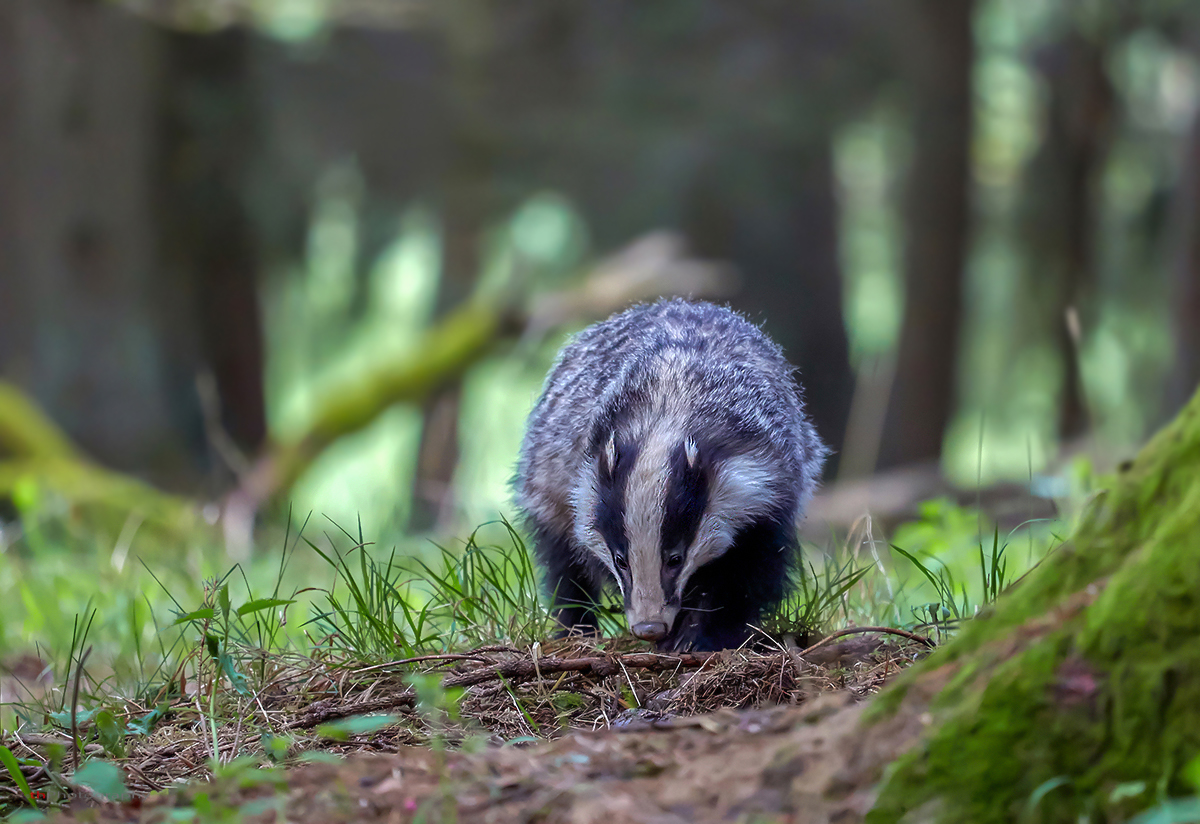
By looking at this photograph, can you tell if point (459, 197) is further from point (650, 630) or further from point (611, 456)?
point (650, 630)

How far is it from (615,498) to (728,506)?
15.6 inches

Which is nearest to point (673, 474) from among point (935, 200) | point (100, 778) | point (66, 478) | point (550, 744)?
point (550, 744)

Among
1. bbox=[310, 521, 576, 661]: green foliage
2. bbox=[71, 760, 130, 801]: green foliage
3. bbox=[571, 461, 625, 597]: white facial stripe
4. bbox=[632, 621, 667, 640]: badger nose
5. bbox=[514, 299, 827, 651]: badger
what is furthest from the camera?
bbox=[571, 461, 625, 597]: white facial stripe

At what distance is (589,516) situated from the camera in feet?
13.0

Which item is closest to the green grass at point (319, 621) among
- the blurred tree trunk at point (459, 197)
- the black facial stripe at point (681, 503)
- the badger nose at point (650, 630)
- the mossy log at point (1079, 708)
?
the badger nose at point (650, 630)

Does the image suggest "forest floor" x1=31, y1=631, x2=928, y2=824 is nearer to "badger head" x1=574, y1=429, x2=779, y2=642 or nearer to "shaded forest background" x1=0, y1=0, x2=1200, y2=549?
"badger head" x1=574, y1=429, x2=779, y2=642

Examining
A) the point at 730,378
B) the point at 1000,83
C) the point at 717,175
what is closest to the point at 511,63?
the point at 717,175

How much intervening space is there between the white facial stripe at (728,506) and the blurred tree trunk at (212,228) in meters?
7.51

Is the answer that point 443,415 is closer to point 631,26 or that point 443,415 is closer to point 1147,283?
point 631,26

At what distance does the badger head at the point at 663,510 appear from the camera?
3645 mm

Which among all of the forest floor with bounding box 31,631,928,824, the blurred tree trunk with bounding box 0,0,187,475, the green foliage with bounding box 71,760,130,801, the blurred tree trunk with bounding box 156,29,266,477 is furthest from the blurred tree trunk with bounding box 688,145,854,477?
the green foliage with bounding box 71,760,130,801

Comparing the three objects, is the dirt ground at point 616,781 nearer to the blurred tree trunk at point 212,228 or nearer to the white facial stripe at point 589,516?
the white facial stripe at point 589,516

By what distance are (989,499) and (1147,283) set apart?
5.24 m

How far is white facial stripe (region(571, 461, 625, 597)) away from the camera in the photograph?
3902mm
